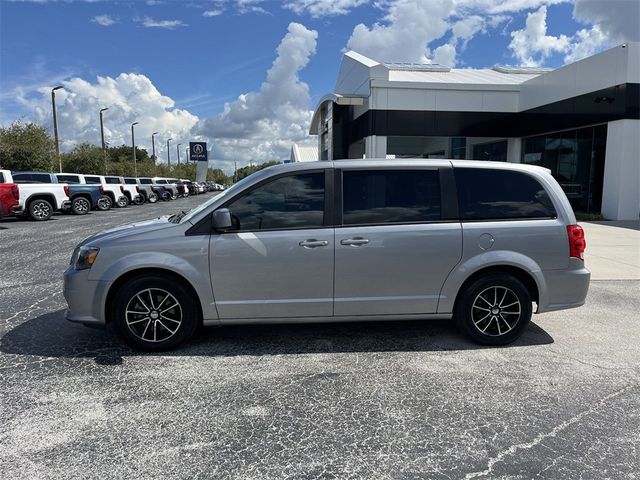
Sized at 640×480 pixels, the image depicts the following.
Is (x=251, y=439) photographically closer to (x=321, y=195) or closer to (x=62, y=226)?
(x=321, y=195)

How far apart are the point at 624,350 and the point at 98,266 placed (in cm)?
497

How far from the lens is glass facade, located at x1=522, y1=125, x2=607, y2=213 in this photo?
18047 millimetres

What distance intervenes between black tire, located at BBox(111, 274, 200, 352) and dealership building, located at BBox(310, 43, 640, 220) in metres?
17.1

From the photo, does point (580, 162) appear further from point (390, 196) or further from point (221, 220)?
point (221, 220)

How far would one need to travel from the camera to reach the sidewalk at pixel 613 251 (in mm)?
8135

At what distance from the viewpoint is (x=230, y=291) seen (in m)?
4.32

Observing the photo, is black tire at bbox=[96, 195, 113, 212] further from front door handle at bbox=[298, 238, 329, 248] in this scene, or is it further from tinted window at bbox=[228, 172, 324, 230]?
front door handle at bbox=[298, 238, 329, 248]

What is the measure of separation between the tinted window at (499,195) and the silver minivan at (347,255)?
0.04ft

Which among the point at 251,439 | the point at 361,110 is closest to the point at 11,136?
the point at 361,110

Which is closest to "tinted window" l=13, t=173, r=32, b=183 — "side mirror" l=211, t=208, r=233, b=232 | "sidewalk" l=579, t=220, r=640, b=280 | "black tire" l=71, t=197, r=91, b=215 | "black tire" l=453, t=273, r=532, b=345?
"black tire" l=71, t=197, r=91, b=215

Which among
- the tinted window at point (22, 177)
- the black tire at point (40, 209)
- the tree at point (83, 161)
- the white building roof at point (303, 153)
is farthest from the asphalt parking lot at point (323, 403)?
the white building roof at point (303, 153)

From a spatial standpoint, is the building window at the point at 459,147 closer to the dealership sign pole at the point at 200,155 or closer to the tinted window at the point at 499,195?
the tinted window at the point at 499,195

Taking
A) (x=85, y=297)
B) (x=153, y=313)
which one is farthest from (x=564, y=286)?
(x=85, y=297)

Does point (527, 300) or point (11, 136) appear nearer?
point (527, 300)
